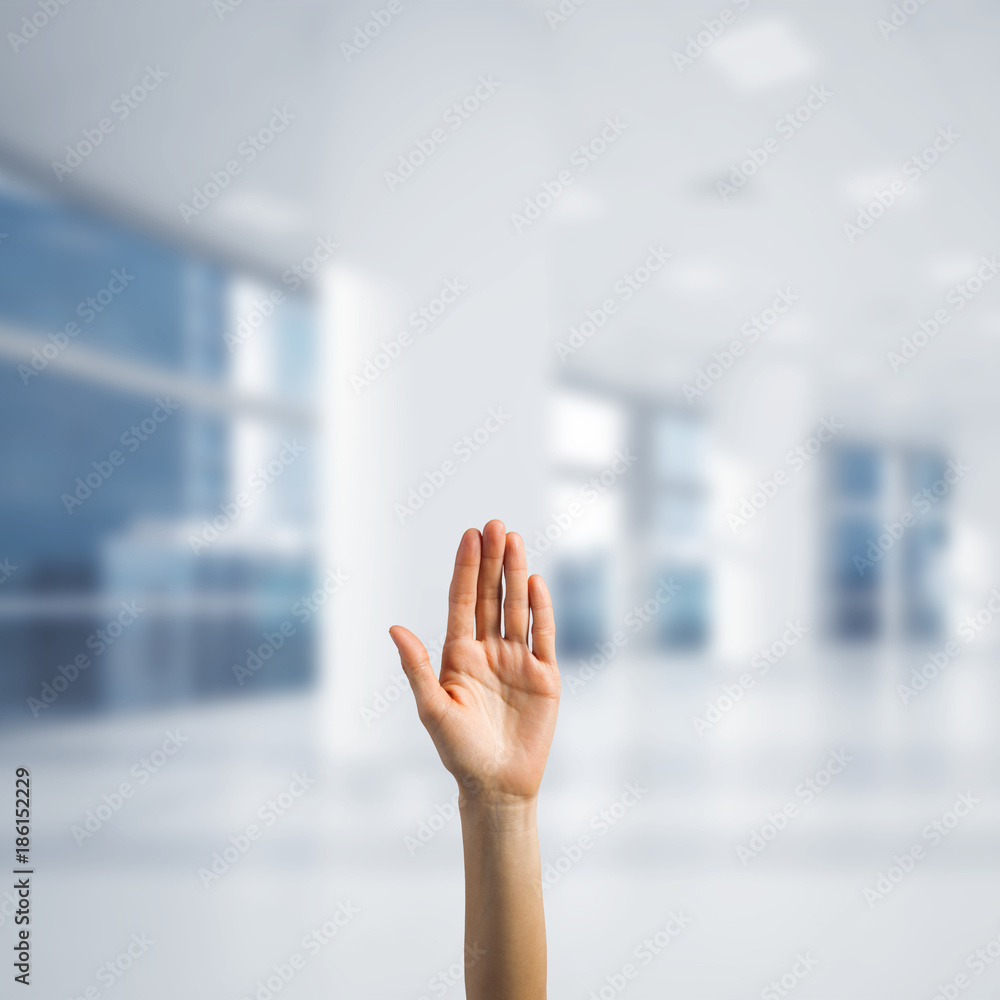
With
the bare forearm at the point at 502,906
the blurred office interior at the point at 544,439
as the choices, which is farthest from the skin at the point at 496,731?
the blurred office interior at the point at 544,439

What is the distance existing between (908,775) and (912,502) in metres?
1.37

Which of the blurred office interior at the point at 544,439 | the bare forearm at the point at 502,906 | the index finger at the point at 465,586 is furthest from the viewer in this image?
the blurred office interior at the point at 544,439

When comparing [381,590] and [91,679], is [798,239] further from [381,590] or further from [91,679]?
[91,679]

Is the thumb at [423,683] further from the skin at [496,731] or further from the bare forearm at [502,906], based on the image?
the bare forearm at [502,906]

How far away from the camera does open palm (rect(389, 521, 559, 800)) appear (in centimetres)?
94

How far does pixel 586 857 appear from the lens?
2590mm

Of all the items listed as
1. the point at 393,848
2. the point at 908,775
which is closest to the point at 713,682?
the point at 908,775

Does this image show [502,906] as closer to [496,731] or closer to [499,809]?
[499,809]

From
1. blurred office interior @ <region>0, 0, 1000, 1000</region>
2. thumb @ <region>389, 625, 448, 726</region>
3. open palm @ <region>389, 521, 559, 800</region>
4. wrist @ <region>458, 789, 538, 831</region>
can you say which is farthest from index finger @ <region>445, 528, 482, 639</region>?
blurred office interior @ <region>0, 0, 1000, 1000</region>

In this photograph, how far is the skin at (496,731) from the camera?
0.85m

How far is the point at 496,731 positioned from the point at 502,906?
200 mm

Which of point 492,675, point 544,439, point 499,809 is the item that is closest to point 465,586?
point 492,675

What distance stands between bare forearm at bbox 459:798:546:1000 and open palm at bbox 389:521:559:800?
1.3 inches

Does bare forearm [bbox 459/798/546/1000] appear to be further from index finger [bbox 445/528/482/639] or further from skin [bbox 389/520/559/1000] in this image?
index finger [bbox 445/528/482/639]
